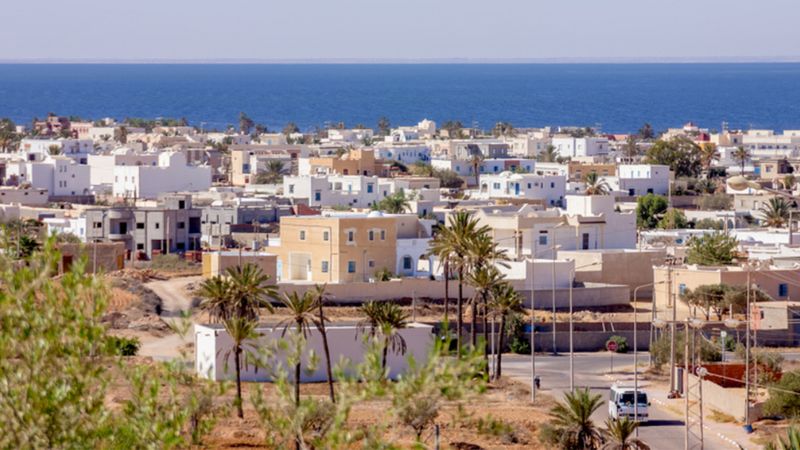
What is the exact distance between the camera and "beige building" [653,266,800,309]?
4834cm

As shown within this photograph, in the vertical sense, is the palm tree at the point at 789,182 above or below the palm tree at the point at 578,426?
above

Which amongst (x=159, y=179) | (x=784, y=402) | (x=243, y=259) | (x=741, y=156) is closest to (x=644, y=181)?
(x=741, y=156)

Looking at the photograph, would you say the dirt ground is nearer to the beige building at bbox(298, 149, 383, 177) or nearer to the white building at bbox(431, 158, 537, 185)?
the beige building at bbox(298, 149, 383, 177)

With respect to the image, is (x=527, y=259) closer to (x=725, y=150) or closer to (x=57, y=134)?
(x=725, y=150)

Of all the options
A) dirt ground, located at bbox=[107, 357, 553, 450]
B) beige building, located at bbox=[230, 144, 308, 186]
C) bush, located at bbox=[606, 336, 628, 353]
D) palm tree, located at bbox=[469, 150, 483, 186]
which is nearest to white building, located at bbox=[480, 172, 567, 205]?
palm tree, located at bbox=[469, 150, 483, 186]

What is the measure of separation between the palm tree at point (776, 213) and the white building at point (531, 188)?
982cm

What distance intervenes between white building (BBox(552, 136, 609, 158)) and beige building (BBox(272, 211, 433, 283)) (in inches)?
2521

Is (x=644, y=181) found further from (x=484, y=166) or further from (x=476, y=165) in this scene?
(x=484, y=166)

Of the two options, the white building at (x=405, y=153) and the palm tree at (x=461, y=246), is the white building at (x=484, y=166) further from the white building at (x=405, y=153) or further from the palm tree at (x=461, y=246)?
the palm tree at (x=461, y=246)

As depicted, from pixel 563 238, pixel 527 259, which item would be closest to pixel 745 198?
pixel 563 238

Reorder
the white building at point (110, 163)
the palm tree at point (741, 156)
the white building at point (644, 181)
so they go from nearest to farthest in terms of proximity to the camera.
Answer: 1. the white building at point (110, 163)
2. the white building at point (644, 181)
3. the palm tree at point (741, 156)

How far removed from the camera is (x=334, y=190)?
8194 cm

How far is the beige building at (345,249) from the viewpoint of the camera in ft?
167

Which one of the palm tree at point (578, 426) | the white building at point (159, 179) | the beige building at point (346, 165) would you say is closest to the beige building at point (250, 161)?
the beige building at point (346, 165)
